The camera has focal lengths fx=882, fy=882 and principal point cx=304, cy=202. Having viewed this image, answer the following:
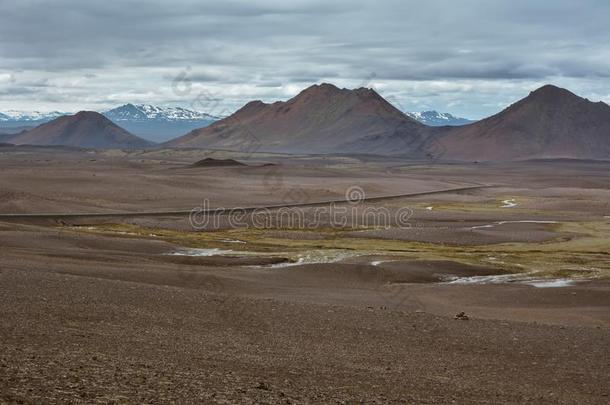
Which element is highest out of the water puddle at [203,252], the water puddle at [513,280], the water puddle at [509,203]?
the water puddle at [509,203]

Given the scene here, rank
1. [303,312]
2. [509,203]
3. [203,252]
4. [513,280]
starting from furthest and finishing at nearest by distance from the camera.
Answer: [509,203] → [203,252] → [513,280] → [303,312]

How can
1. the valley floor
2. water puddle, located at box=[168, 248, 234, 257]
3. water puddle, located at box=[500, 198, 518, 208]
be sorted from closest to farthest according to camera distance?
the valley floor, water puddle, located at box=[168, 248, 234, 257], water puddle, located at box=[500, 198, 518, 208]

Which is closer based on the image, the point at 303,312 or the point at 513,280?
the point at 303,312

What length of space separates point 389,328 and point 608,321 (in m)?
8.95

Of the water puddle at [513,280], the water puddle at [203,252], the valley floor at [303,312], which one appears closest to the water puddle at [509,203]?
the valley floor at [303,312]

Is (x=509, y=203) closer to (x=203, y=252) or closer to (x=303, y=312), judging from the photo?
(x=203, y=252)

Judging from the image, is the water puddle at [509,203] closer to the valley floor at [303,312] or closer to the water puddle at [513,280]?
the valley floor at [303,312]

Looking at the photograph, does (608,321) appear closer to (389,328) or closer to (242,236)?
(389,328)

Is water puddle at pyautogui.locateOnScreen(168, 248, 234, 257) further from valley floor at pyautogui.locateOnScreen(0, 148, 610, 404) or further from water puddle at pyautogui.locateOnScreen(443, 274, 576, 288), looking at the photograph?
water puddle at pyautogui.locateOnScreen(443, 274, 576, 288)

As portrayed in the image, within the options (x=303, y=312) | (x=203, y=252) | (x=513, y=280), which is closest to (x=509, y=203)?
(x=203, y=252)

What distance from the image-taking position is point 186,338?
1902 centimetres

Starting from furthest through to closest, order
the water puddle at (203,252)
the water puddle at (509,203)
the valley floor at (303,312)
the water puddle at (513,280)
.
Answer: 1. the water puddle at (509,203)
2. the water puddle at (203,252)
3. the water puddle at (513,280)
4. the valley floor at (303,312)

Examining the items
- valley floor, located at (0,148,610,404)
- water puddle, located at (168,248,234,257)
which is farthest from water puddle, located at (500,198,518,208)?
water puddle, located at (168,248,234,257)

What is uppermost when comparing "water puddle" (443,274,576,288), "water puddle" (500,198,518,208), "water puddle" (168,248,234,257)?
"water puddle" (500,198,518,208)
